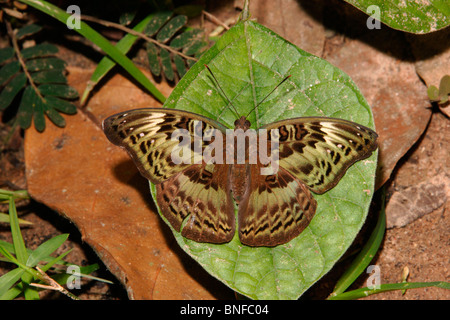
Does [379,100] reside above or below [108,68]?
above

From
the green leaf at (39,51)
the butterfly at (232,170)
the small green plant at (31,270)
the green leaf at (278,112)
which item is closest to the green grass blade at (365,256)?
the green leaf at (278,112)

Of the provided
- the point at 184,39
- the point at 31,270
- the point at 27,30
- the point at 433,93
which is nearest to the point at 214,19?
the point at 184,39

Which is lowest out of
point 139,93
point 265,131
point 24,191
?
point 24,191

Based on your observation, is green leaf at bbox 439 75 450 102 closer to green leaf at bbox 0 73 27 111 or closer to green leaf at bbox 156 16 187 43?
green leaf at bbox 156 16 187 43

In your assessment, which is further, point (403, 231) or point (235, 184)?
point (403, 231)

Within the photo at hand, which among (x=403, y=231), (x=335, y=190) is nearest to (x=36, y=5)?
(x=335, y=190)

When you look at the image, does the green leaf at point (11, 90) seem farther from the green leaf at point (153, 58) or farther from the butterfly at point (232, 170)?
the butterfly at point (232, 170)

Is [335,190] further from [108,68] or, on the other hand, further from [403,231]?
[108,68]

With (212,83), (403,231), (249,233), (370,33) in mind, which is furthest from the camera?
(370,33)
